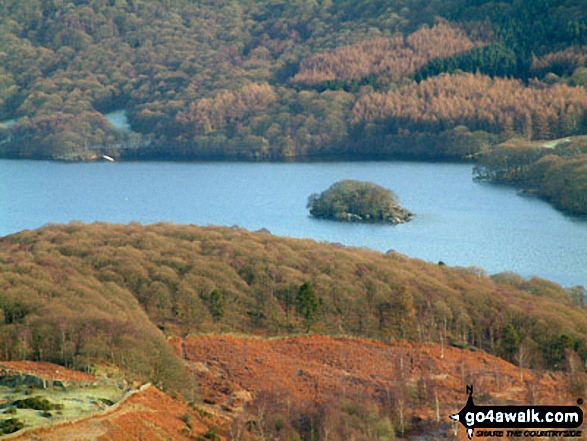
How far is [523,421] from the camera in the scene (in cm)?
2967

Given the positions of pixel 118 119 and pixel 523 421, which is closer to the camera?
pixel 523 421

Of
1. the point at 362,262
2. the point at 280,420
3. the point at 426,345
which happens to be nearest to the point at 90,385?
the point at 280,420

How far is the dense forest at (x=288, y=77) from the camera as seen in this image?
433 ft

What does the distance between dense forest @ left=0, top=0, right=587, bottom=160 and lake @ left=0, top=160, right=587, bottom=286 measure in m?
10.5

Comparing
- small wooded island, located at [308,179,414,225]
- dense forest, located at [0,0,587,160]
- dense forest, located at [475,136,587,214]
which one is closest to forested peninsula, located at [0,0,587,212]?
dense forest, located at [0,0,587,160]

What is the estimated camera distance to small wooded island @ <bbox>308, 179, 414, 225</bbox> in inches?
3497

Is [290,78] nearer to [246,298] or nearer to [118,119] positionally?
[118,119]

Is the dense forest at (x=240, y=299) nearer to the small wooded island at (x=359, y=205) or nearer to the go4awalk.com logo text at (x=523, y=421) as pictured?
the go4awalk.com logo text at (x=523, y=421)

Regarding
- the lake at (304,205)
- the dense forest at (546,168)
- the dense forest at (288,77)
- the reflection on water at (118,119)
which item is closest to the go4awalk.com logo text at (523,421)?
the lake at (304,205)

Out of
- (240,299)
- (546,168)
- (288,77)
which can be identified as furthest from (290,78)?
(240,299)

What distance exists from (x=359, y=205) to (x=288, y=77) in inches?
3131

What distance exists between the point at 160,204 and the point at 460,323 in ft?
205

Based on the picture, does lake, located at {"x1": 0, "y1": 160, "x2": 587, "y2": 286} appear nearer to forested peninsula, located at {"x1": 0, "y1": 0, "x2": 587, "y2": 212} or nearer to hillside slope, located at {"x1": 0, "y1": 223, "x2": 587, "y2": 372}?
forested peninsula, located at {"x1": 0, "y1": 0, "x2": 587, "y2": 212}

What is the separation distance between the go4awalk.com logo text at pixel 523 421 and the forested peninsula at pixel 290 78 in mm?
66300
